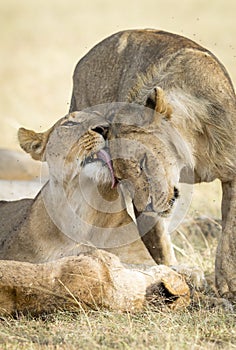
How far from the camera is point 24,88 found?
546 inches

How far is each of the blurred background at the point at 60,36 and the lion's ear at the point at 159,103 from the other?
20.3ft

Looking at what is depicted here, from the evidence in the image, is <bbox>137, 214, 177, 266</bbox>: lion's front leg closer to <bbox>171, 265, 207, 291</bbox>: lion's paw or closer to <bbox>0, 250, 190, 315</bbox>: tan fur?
<bbox>171, 265, 207, 291</bbox>: lion's paw

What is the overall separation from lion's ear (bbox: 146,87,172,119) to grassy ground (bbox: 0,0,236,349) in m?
0.86

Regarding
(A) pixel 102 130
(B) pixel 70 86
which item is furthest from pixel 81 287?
(B) pixel 70 86

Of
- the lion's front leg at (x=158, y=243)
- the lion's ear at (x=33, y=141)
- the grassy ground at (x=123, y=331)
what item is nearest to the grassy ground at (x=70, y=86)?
the grassy ground at (x=123, y=331)

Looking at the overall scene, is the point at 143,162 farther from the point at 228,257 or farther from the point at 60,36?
the point at 60,36

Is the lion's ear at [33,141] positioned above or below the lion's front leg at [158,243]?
above

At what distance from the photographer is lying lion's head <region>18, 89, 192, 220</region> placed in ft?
12.5

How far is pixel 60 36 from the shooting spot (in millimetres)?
19594

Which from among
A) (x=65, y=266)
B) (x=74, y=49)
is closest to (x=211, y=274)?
(x=65, y=266)

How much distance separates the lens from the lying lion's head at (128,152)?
381cm

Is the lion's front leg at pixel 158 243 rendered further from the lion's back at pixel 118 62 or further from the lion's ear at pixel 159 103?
the lion's ear at pixel 159 103

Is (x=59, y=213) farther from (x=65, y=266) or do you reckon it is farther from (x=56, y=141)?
(x=65, y=266)

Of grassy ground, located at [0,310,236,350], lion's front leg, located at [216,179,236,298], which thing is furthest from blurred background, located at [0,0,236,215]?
grassy ground, located at [0,310,236,350]
